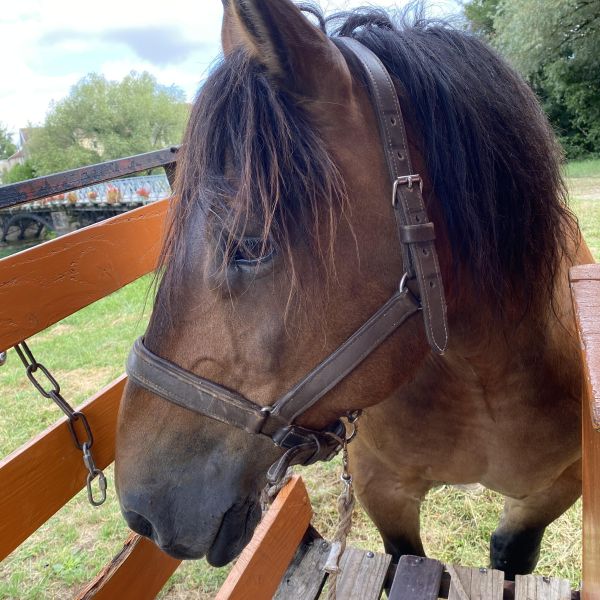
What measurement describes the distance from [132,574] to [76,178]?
1250 millimetres

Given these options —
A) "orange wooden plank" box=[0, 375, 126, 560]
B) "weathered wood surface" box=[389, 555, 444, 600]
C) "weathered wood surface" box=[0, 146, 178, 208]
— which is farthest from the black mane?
"weathered wood surface" box=[389, 555, 444, 600]

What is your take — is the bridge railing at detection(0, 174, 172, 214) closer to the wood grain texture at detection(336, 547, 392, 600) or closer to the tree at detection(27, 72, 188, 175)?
the wood grain texture at detection(336, 547, 392, 600)

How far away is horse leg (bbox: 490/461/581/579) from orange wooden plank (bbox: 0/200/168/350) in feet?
5.45

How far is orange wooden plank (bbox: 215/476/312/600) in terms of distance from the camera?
166cm

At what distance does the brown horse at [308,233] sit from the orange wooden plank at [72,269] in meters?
0.34

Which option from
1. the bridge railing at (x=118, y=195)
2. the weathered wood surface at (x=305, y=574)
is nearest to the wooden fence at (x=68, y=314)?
the weathered wood surface at (x=305, y=574)

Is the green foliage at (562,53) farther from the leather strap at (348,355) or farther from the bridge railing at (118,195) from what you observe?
the leather strap at (348,355)

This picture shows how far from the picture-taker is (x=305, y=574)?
2.07m

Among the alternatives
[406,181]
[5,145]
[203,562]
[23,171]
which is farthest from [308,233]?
[5,145]

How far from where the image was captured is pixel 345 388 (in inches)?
41.0

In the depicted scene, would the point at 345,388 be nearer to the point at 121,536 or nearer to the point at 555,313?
the point at 555,313

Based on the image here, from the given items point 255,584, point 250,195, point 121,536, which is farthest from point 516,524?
point 121,536

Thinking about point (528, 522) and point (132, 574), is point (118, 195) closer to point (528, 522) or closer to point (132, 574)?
point (132, 574)

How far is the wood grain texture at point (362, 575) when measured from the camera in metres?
1.91
